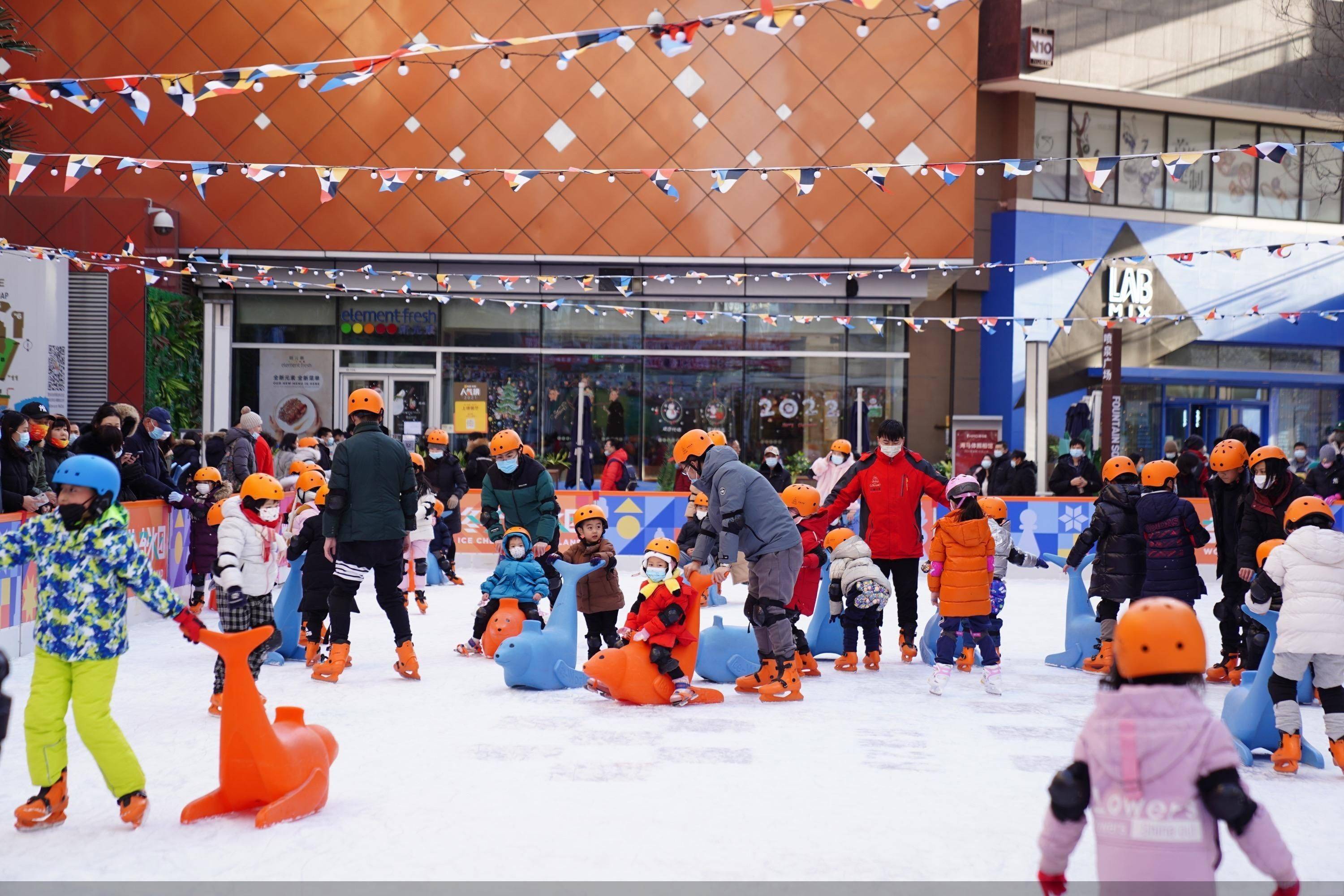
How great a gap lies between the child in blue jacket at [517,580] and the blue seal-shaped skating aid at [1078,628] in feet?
11.3

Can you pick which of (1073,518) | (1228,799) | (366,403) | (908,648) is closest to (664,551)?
(366,403)

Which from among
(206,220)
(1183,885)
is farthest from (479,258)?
(1183,885)

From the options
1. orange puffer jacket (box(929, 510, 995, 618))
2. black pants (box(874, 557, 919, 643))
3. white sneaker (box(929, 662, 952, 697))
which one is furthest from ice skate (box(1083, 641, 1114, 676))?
white sneaker (box(929, 662, 952, 697))

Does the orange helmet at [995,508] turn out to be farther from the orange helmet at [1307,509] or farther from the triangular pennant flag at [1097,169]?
the orange helmet at [1307,509]

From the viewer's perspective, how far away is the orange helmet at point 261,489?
6910 millimetres

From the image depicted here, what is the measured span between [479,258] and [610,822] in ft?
51.8

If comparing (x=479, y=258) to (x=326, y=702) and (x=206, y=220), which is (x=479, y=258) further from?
(x=326, y=702)

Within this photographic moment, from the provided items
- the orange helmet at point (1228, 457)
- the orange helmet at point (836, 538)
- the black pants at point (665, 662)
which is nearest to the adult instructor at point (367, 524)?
the black pants at point (665, 662)

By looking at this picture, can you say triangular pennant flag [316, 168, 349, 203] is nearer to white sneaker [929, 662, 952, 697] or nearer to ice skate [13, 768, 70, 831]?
white sneaker [929, 662, 952, 697]

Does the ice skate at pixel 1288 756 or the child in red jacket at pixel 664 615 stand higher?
the child in red jacket at pixel 664 615

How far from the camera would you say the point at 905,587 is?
28.9 feet

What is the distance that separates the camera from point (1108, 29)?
20.9 metres

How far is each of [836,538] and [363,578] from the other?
3009 millimetres

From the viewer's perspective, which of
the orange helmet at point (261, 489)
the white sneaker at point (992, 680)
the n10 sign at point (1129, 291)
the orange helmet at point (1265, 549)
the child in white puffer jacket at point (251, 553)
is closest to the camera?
the orange helmet at point (1265, 549)
